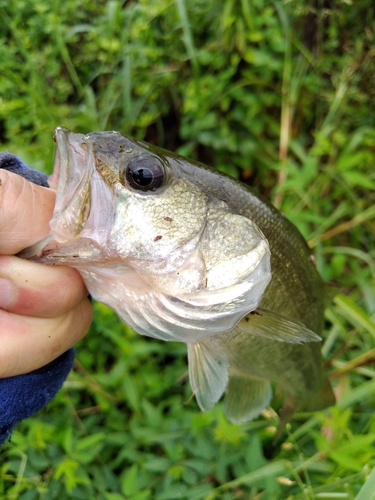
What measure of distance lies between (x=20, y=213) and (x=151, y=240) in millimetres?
203

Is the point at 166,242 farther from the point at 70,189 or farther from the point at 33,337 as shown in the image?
the point at 33,337

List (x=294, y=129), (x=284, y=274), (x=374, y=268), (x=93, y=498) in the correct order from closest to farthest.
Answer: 1. (x=284, y=274)
2. (x=93, y=498)
3. (x=374, y=268)
4. (x=294, y=129)

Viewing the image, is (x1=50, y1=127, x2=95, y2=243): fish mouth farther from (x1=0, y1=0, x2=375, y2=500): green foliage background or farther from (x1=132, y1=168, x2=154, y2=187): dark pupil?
(x1=0, y1=0, x2=375, y2=500): green foliage background

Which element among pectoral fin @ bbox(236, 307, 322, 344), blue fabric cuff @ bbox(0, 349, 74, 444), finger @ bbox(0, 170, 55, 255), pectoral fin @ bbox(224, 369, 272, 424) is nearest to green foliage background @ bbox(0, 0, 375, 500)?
pectoral fin @ bbox(224, 369, 272, 424)

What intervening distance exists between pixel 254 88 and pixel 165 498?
1588mm

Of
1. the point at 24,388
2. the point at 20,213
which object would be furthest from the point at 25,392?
the point at 20,213

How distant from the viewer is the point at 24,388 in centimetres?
80

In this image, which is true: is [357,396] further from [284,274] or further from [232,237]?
[232,237]

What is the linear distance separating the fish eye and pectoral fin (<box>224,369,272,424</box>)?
21.0 inches

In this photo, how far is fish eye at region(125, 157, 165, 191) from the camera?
2.10 feet

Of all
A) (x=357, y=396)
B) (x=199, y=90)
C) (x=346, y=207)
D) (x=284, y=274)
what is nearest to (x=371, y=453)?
(x=357, y=396)

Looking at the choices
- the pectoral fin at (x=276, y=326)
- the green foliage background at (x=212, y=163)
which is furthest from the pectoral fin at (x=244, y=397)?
the pectoral fin at (x=276, y=326)

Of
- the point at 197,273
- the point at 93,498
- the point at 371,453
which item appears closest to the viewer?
the point at 197,273

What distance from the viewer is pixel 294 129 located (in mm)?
1970
